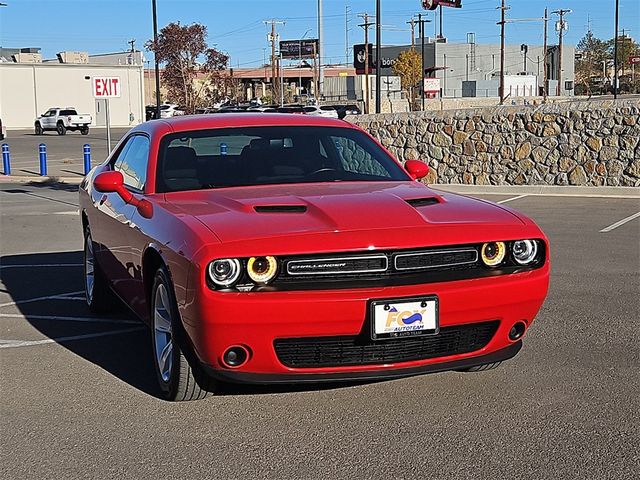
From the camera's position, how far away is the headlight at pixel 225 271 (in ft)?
14.0

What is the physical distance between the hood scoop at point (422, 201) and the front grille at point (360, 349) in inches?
29.7

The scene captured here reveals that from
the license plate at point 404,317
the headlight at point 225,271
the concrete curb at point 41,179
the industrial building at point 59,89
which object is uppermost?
the industrial building at point 59,89

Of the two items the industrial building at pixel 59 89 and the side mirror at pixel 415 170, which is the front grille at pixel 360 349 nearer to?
the side mirror at pixel 415 170

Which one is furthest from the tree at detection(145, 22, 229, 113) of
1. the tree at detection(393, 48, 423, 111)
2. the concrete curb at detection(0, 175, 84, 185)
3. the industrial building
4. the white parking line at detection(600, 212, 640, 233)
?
the white parking line at detection(600, 212, 640, 233)

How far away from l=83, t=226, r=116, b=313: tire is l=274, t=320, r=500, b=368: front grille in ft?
9.65

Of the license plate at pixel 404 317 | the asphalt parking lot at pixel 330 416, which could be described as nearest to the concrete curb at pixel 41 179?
the asphalt parking lot at pixel 330 416

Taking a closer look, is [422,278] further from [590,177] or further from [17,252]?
[590,177]

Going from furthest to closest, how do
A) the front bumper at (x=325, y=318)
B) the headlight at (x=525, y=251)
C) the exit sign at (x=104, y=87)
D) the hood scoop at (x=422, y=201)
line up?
the exit sign at (x=104, y=87), the hood scoop at (x=422, y=201), the headlight at (x=525, y=251), the front bumper at (x=325, y=318)

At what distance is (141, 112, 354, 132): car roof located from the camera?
6.07 m

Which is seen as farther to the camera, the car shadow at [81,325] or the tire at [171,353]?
the car shadow at [81,325]

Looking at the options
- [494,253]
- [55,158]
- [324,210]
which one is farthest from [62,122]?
[494,253]

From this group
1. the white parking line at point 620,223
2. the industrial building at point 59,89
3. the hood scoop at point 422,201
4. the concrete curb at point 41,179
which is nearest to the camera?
the hood scoop at point 422,201

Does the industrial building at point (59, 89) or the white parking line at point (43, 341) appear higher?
the industrial building at point (59, 89)

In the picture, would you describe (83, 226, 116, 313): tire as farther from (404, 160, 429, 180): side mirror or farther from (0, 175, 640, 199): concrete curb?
(0, 175, 640, 199): concrete curb
